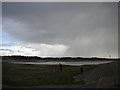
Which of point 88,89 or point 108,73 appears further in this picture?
point 108,73

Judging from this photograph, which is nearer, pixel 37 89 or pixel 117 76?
pixel 37 89

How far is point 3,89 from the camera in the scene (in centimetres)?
2044

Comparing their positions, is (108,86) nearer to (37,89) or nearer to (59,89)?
(59,89)

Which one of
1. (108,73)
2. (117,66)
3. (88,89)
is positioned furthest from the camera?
(117,66)

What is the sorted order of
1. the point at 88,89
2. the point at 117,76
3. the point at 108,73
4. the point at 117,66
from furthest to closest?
the point at 117,66 → the point at 108,73 → the point at 117,76 → the point at 88,89

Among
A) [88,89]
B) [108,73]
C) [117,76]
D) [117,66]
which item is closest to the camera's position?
[88,89]

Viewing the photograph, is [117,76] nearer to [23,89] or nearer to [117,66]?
[117,66]

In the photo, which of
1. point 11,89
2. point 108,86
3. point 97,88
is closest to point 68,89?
point 97,88

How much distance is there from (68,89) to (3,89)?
254 inches

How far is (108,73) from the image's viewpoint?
27.3 m

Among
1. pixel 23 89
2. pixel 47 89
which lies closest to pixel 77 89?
pixel 47 89

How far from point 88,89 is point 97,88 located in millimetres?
1044

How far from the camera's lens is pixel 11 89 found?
67.8ft

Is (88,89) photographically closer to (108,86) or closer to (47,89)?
(108,86)
